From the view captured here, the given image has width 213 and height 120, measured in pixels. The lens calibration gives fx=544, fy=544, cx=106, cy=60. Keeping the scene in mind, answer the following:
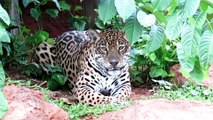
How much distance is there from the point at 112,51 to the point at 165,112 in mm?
2185

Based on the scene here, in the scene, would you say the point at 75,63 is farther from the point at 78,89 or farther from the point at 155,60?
the point at 155,60

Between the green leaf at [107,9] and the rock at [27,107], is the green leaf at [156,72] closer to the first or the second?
the rock at [27,107]

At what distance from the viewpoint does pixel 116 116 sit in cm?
444

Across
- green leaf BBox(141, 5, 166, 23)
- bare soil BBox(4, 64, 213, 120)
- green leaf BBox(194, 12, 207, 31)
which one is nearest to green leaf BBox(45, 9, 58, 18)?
bare soil BBox(4, 64, 213, 120)

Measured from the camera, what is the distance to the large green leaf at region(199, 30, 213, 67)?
2.48 meters

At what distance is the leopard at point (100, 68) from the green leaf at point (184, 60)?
11.4ft

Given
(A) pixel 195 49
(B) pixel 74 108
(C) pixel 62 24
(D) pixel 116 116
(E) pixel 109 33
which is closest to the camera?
(A) pixel 195 49

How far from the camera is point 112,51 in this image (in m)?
6.39

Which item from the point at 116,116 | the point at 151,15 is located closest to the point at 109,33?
the point at 116,116

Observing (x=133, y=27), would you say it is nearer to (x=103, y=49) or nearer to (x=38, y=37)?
(x=103, y=49)

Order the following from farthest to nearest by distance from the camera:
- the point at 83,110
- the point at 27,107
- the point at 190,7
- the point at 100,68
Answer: the point at 100,68 → the point at 83,110 → the point at 27,107 → the point at 190,7

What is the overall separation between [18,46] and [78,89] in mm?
1016

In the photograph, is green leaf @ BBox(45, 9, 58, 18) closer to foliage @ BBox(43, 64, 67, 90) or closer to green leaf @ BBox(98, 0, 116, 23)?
foliage @ BBox(43, 64, 67, 90)

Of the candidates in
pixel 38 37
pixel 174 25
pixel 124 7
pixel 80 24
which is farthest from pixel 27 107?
pixel 80 24
